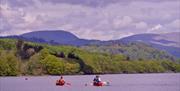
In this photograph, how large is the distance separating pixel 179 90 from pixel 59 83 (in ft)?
127

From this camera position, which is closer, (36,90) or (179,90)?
(179,90)

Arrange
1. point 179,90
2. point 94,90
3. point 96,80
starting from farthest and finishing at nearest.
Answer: point 96,80, point 94,90, point 179,90

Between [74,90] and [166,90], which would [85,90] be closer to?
[74,90]

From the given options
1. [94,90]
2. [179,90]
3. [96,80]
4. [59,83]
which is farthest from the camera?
[59,83]

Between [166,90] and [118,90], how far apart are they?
10166 mm

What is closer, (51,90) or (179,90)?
(179,90)

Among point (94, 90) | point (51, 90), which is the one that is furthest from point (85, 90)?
point (51, 90)

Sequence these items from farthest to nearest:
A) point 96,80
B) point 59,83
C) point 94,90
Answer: point 59,83 < point 96,80 < point 94,90

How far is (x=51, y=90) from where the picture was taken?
102m

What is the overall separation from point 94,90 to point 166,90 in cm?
1460

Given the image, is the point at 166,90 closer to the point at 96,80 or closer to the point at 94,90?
the point at 94,90

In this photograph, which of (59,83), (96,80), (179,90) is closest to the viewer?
(179,90)

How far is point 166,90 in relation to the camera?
93.8 m

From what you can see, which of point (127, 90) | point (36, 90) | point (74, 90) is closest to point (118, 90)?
point (127, 90)
